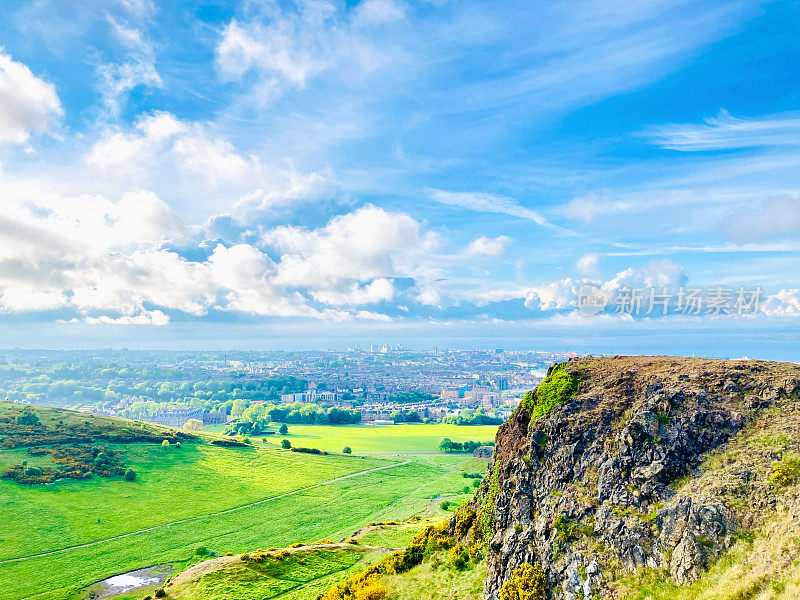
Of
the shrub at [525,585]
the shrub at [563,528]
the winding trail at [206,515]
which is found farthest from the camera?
the winding trail at [206,515]

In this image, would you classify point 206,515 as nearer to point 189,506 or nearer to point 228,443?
point 189,506

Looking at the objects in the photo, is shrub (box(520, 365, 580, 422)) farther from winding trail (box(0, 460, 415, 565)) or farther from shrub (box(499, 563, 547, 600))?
winding trail (box(0, 460, 415, 565))

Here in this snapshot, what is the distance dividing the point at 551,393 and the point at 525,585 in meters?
15.0

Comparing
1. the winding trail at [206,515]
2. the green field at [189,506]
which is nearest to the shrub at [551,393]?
the green field at [189,506]

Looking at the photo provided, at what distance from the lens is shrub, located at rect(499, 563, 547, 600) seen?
28109mm

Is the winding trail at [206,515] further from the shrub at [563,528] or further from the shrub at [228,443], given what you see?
the shrub at [563,528]

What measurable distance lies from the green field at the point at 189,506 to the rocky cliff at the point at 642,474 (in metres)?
60.3

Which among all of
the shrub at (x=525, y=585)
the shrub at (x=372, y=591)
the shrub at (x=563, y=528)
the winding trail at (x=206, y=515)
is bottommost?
the winding trail at (x=206, y=515)

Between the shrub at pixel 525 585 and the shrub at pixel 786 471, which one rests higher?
the shrub at pixel 786 471

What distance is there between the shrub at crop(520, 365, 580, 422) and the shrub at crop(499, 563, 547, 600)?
39.7 feet

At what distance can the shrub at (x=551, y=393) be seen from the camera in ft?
124

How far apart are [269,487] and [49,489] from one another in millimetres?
45625

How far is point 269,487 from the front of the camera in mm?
116500

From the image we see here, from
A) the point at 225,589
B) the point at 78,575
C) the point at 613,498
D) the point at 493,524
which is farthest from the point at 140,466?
the point at 613,498
